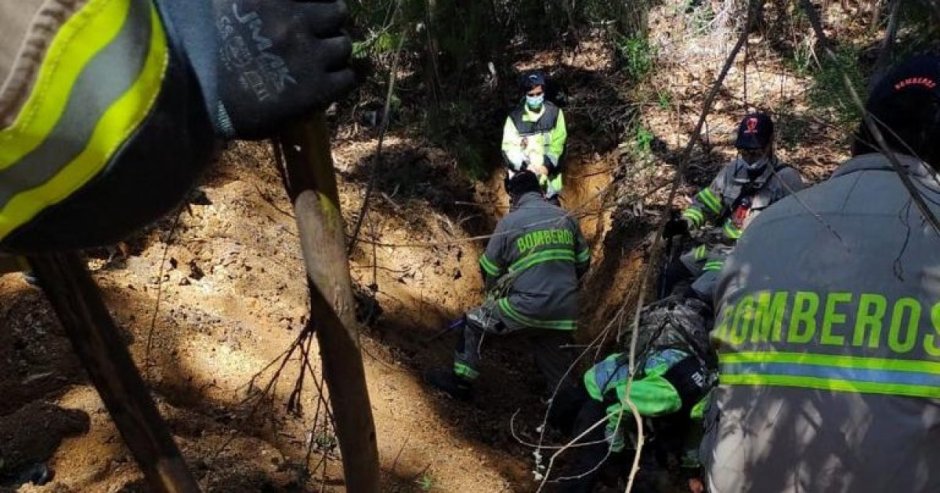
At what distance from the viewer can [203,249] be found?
5.87m

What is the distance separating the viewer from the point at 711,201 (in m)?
6.07

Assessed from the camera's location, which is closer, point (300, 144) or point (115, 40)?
point (115, 40)

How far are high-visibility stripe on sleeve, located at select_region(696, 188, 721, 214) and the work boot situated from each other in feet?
7.19

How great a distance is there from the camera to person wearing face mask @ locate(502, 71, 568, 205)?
24.6ft

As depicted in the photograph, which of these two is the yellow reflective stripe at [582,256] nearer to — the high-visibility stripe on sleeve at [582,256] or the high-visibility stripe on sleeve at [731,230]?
the high-visibility stripe on sleeve at [582,256]

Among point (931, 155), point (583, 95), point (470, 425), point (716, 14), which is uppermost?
point (931, 155)

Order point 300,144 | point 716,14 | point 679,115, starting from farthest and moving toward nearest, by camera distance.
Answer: point 716,14
point 679,115
point 300,144

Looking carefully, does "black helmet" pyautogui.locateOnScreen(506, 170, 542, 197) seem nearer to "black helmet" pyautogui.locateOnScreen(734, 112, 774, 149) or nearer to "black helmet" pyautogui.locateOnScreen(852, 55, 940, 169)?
"black helmet" pyautogui.locateOnScreen(734, 112, 774, 149)

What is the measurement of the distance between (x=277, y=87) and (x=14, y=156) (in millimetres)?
444

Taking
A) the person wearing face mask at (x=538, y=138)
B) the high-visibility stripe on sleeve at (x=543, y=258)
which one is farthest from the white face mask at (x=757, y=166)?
the person wearing face mask at (x=538, y=138)

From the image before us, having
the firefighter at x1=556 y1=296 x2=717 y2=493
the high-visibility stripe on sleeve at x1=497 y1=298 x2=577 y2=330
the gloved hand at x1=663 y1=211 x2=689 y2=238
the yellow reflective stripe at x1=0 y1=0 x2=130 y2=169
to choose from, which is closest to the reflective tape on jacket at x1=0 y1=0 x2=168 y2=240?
the yellow reflective stripe at x1=0 y1=0 x2=130 y2=169

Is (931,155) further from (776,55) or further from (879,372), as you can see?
(776,55)

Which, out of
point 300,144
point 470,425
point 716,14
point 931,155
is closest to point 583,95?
point 716,14

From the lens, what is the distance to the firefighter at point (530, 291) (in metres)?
5.59
